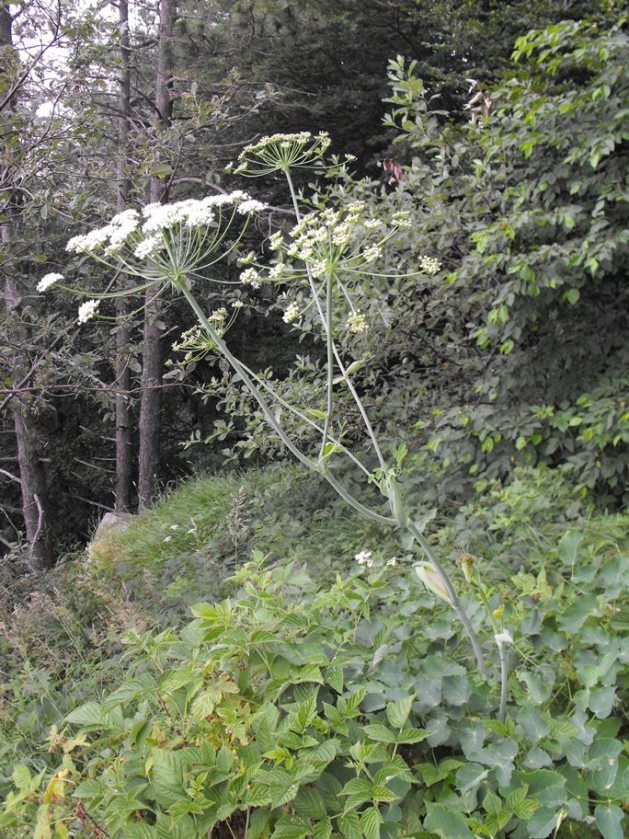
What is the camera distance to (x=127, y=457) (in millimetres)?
8016

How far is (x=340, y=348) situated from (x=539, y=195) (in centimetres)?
178

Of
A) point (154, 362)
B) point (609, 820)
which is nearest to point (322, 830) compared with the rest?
point (609, 820)

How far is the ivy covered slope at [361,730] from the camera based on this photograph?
127 centimetres

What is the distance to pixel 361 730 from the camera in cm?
144

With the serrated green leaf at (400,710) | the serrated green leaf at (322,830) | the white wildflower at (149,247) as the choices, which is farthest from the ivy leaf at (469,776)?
the white wildflower at (149,247)

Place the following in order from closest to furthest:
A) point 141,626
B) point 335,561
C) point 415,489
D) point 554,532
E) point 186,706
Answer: point 186,706, point 141,626, point 554,532, point 335,561, point 415,489

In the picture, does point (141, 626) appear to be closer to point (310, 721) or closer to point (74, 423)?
point (310, 721)

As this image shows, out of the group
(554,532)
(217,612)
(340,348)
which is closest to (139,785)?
(217,612)

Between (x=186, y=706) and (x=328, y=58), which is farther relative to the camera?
(x=328, y=58)

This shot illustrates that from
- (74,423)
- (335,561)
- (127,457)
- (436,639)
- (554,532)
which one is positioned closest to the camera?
(436,639)

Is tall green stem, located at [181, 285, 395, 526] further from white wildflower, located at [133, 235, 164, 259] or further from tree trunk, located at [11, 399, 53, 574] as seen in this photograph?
tree trunk, located at [11, 399, 53, 574]

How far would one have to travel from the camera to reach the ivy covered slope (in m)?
1.27

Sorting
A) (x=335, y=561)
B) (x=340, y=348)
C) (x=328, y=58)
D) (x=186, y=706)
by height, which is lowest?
(x=335, y=561)

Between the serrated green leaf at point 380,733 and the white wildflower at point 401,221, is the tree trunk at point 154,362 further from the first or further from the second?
the serrated green leaf at point 380,733
